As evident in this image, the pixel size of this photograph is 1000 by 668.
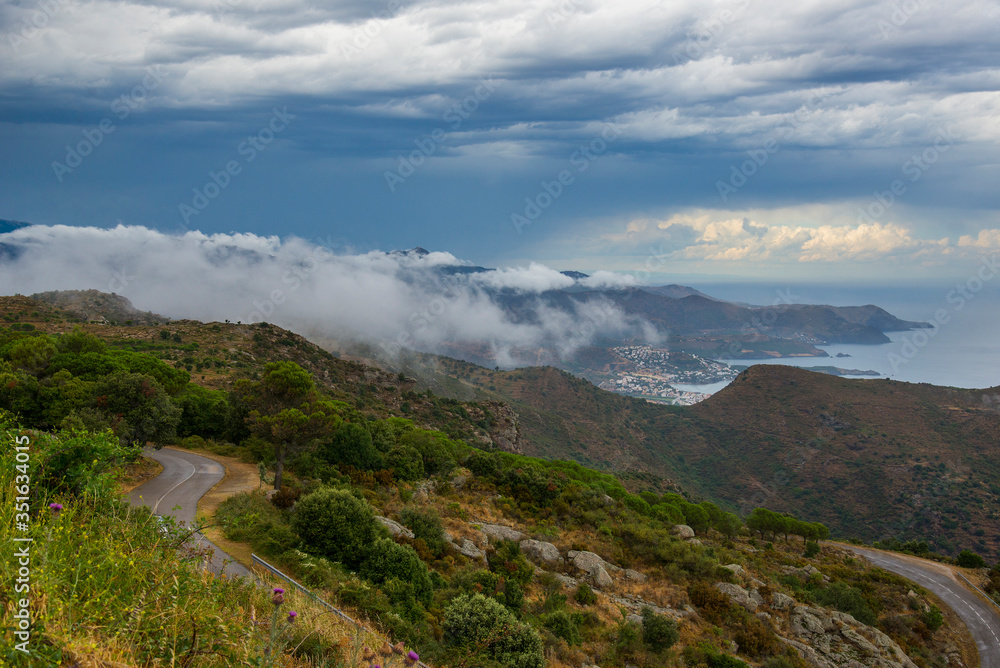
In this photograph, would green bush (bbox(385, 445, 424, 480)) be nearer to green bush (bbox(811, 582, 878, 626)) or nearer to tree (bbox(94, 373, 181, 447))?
tree (bbox(94, 373, 181, 447))

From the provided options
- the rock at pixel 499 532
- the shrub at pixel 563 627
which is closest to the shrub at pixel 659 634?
the shrub at pixel 563 627

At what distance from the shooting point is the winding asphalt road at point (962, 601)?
2660 centimetres

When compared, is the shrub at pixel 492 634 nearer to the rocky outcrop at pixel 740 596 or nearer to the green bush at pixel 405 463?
the green bush at pixel 405 463

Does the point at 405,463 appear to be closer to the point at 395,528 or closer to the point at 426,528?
the point at 426,528

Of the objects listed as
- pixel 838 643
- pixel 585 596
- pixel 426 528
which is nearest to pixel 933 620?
pixel 838 643

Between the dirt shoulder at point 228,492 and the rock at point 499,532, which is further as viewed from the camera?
the rock at point 499,532

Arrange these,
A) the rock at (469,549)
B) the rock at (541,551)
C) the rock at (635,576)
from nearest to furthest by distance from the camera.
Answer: the rock at (469,549) → the rock at (541,551) → the rock at (635,576)

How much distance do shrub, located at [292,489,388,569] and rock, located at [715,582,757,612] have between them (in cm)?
1632

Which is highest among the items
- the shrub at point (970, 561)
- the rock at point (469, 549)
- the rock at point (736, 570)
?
the rock at point (469, 549)

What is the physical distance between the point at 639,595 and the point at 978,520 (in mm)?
69373

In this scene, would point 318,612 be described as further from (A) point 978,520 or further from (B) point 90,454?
(A) point 978,520

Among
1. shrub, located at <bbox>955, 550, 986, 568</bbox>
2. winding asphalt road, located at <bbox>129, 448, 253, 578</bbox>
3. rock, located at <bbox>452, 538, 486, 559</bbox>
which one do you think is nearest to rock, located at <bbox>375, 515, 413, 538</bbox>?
rock, located at <bbox>452, 538, 486, 559</bbox>

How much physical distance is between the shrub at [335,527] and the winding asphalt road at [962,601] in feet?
99.7

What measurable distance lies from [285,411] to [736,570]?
22.5 m
